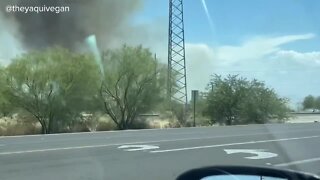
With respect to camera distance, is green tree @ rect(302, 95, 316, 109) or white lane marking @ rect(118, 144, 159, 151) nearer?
white lane marking @ rect(118, 144, 159, 151)

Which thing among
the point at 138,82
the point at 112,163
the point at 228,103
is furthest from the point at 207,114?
the point at 112,163

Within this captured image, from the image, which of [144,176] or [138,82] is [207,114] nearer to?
[138,82]

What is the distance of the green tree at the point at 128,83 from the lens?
34094 mm

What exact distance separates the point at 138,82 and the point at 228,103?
13809 millimetres

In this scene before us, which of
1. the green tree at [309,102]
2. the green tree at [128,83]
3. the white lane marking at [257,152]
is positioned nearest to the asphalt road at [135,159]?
the white lane marking at [257,152]

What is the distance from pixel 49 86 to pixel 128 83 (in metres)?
5.71

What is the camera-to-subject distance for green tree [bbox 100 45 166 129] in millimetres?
34094

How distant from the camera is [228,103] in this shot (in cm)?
4650

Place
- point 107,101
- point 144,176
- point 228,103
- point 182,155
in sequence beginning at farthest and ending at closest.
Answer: point 228,103 → point 107,101 → point 182,155 → point 144,176

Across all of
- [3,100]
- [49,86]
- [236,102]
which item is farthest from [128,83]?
[236,102]

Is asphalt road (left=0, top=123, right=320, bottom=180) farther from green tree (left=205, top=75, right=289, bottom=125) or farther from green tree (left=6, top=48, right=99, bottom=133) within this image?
green tree (left=205, top=75, right=289, bottom=125)

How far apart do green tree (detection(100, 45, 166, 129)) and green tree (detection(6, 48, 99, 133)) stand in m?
2.19

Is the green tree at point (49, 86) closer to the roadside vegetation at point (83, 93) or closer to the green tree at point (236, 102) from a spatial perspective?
the roadside vegetation at point (83, 93)

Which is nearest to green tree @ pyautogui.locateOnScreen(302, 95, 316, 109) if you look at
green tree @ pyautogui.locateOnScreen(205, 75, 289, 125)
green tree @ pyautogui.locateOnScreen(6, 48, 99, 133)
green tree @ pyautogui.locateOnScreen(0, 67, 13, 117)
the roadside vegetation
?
green tree @ pyautogui.locateOnScreen(205, 75, 289, 125)
